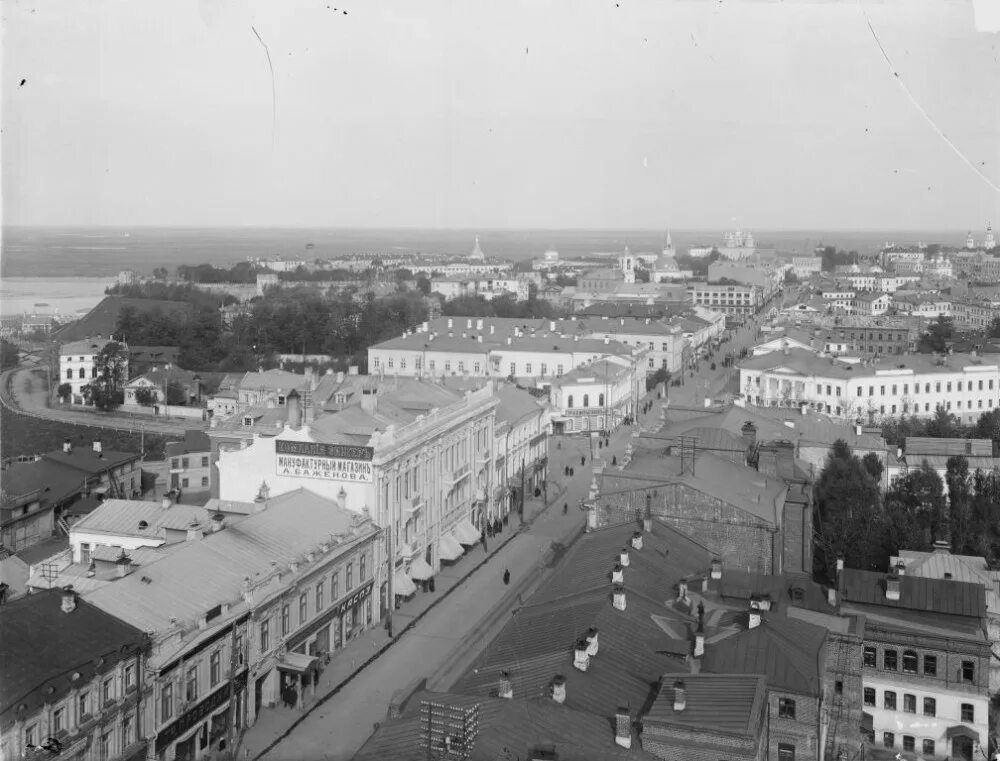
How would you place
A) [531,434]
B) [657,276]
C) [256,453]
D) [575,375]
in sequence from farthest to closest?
[657,276], [575,375], [531,434], [256,453]

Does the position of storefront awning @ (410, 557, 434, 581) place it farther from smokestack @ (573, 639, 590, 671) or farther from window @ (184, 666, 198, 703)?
smokestack @ (573, 639, 590, 671)

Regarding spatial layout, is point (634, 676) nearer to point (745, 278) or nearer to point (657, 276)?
point (745, 278)

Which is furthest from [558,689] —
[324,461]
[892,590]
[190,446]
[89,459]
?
[190,446]

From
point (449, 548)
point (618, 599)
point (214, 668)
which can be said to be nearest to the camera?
point (618, 599)

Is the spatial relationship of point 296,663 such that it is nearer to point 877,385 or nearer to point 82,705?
point 82,705

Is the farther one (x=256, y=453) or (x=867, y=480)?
(x=867, y=480)

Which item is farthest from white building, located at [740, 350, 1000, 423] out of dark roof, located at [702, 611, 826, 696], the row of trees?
dark roof, located at [702, 611, 826, 696]

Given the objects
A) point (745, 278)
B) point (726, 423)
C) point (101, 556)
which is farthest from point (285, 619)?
point (745, 278)

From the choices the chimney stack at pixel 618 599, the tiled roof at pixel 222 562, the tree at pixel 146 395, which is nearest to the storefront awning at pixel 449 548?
the tiled roof at pixel 222 562
